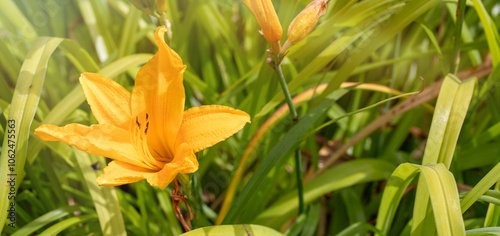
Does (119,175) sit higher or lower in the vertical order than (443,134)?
higher

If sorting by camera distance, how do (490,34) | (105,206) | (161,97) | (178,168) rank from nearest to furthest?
(178,168) → (161,97) → (105,206) → (490,34)

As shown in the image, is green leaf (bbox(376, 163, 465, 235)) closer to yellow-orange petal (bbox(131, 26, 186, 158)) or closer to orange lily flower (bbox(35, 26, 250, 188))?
orange lily flower (bbox(35, 26, 250, 188))

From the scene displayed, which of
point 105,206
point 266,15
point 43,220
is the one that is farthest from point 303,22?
point 43,220

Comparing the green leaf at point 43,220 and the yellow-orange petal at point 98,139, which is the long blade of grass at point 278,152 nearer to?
the yellow-orange petal at point 98,139

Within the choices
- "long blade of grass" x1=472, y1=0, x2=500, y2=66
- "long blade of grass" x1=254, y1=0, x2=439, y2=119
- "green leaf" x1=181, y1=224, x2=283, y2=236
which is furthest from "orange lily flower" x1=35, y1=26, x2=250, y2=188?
"long blade of grass" x1=472, y1=0, x2=500, y2=66

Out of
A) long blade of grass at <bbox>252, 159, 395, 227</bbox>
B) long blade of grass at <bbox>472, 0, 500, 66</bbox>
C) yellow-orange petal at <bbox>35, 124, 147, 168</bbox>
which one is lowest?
long blade of grass at <bbox>252, 159, 395, 227</bbox>

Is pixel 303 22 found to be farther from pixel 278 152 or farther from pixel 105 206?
pixel 105 206
